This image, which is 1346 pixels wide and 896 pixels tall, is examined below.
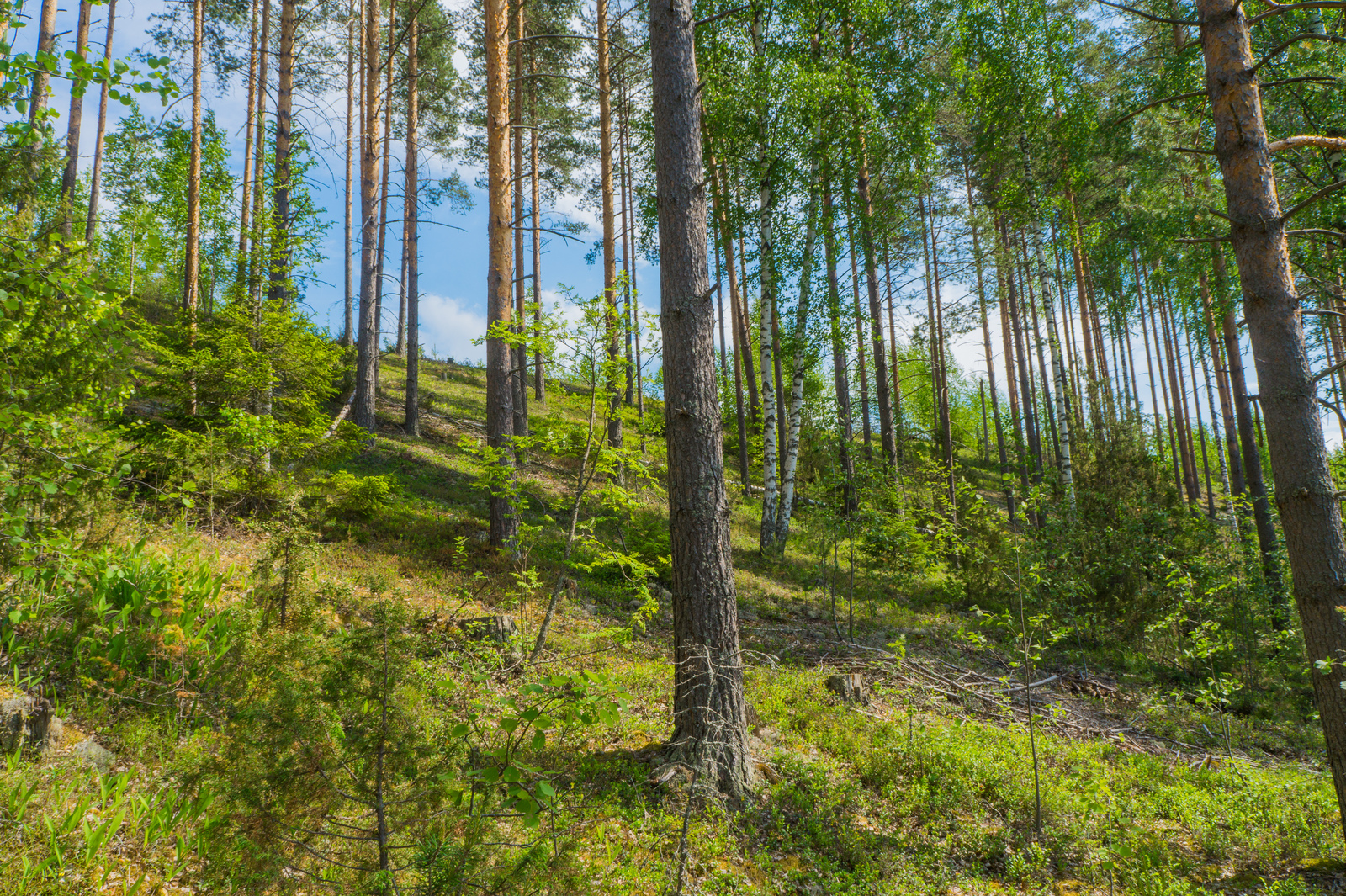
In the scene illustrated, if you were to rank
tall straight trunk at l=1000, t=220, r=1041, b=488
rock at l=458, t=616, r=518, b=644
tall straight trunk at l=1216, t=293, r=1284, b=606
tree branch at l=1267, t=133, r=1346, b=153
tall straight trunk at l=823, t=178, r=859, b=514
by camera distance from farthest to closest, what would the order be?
tall straight trunk at l=1000, t=220, r=1041, b=488
tall straight trunk at l=823, t=178, r=859, b=514
tall straight trunk at l=1216, t=293, r=1284, b=606
rock at l=458, t=616, r=518, b=644
tree branch at l=1267, t=133, r=1346, b=153

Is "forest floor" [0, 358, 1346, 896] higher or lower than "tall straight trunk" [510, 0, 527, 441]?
lower

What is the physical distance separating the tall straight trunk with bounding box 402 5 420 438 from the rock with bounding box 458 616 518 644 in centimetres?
1019

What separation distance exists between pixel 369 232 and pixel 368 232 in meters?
0.02

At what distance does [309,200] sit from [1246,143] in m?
12.5

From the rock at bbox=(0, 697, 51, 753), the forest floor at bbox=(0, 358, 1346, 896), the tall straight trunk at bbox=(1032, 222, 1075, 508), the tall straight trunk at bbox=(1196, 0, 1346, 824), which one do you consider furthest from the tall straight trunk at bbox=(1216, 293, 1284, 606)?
the rock at bbox=(0, 697, 51, 753)

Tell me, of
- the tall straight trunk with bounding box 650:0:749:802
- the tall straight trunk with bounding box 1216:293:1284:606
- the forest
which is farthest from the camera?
the tall straight trunk with bounding box 1216:293:1284:606

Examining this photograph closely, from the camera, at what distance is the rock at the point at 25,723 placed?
10.4 feet

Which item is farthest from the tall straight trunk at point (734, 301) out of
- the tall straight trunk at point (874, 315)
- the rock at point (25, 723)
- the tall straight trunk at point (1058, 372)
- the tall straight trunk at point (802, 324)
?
the rock at point (25, 723)

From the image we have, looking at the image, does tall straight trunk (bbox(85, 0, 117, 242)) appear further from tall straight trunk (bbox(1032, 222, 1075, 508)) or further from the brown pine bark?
tall straight trunk (bbox(1032, 222, 1075, 508))

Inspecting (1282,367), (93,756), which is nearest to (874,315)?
(1282,367)

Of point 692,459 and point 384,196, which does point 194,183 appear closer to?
point 384,196

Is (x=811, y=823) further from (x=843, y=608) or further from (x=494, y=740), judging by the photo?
(x=843, y=608)

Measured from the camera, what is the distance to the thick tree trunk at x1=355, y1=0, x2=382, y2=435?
42.2 feet

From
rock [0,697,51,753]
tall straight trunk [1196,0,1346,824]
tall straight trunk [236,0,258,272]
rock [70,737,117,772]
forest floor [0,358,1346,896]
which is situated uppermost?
tall straight trunk [236,0,258,272]
